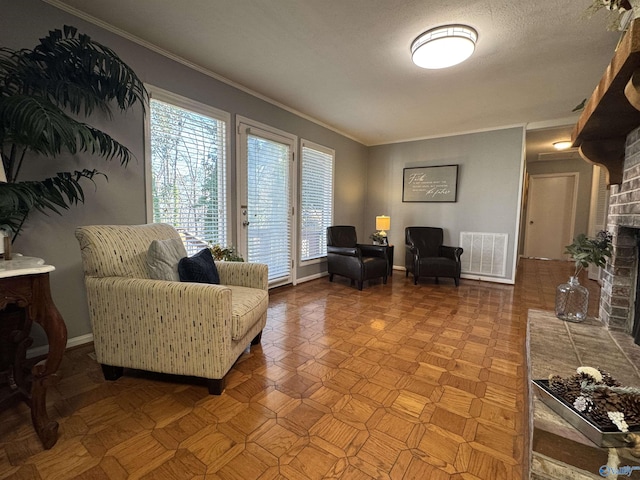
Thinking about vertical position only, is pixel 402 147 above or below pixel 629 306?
above

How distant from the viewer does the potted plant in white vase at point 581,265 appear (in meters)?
1.91

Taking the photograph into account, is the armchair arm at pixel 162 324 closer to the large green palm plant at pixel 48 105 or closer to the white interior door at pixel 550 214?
the large green palm plant at pixel 48 105

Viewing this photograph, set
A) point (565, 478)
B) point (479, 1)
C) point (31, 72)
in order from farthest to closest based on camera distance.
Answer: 1. point (479, 1)
2. point (31, 72)
3. point (565, 478)

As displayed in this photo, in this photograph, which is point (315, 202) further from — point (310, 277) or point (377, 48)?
point (377, 48)

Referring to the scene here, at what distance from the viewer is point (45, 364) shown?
117cm

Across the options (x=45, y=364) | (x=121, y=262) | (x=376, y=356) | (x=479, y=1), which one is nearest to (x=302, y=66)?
(x=479, y=1)

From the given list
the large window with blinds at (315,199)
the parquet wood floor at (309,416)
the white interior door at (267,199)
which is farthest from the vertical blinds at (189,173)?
the large window with blinds at (315,199)

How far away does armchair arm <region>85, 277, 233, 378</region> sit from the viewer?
57.8 inches

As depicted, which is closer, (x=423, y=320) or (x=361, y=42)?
(x=361, y=42)

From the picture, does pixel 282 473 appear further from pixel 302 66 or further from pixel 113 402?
pixel 302 66

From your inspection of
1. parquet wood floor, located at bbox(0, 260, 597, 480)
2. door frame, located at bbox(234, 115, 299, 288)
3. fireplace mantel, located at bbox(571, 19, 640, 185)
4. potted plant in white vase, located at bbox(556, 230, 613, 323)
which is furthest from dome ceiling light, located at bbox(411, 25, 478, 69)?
parquet wood floor, located at bbox(0, 260, 597, 480)

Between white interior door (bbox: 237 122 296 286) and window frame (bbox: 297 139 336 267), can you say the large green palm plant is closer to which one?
white interior door (bbox: 237 122 296 286)

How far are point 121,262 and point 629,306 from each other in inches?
125

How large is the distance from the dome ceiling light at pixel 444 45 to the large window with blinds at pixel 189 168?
6.28 ft
